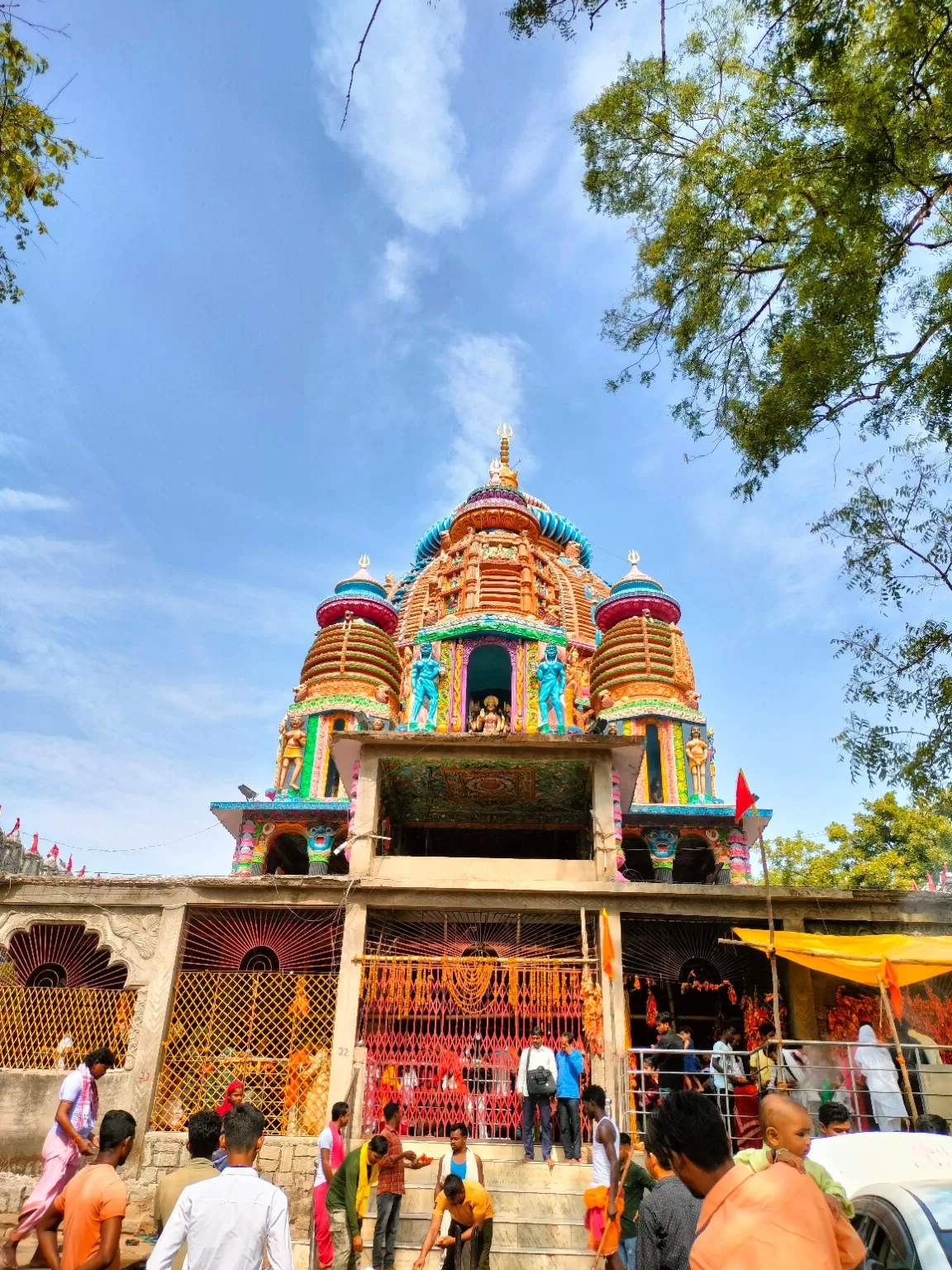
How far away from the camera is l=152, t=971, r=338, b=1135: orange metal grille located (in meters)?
11.0

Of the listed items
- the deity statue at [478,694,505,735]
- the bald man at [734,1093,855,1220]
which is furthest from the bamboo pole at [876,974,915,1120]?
the deity statue at [478,694,505,735]

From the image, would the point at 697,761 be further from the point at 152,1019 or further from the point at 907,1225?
the point at 907,1225

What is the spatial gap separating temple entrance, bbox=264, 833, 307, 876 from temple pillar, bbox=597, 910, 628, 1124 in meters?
11.9

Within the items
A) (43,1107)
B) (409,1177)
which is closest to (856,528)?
(409,1177)

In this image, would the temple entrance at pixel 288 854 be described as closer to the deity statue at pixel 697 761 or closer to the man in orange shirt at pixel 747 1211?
the deity statue at pixel 697 761

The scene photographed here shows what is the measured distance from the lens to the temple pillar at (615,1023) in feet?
34.2

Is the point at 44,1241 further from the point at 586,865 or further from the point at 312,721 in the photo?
the point at 312,721

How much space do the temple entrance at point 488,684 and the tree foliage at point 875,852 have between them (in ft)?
35.3

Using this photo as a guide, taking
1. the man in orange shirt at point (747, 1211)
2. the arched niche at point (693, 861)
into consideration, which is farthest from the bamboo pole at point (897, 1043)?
the arched niche at point (693, 861)

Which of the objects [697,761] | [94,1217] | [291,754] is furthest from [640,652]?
[94,1217]

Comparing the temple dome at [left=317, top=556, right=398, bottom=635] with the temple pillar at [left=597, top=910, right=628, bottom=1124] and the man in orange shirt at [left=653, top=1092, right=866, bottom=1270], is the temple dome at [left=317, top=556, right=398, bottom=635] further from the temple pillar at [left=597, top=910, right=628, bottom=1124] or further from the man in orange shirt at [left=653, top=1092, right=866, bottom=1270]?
the man in orange shirt at [left=653, top=1092, right=866, bottom=1270]

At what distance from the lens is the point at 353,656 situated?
1017 inches

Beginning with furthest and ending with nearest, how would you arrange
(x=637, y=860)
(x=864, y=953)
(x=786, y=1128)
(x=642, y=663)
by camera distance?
(x=642, y=663)
(x=637, y=860)
(x=864, y=953)
(x=786, y=1128)

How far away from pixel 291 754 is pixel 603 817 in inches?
521
